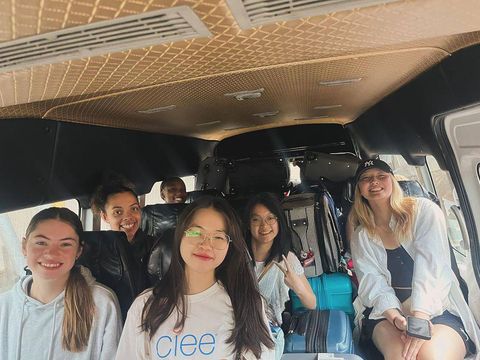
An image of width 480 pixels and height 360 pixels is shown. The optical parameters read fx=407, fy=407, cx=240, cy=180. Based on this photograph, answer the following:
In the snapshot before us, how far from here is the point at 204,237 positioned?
2.11 meters

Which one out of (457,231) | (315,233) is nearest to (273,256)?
(315,233)

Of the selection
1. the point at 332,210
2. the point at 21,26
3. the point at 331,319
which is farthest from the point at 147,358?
the point at 332,210

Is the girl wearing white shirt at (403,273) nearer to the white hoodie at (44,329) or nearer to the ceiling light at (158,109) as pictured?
the ceiling light at (158,109)

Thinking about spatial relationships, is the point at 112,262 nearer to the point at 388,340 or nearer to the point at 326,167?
the point at 388,340

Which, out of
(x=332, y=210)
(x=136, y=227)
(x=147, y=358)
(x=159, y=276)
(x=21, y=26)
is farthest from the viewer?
(x=332, y=210)

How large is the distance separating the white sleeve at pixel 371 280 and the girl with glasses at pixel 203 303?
3.58ft

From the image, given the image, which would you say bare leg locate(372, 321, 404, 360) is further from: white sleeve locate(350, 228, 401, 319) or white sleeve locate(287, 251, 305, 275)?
white sleeve locate(287, 251, 305, 275)

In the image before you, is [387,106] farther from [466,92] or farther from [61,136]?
[61,136]

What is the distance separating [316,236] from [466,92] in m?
1.57

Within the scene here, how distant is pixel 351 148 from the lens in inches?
208

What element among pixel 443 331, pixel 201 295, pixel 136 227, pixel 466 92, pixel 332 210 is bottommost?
pixel 443 331

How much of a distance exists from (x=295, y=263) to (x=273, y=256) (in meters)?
0.20

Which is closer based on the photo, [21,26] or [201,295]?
[21,26]

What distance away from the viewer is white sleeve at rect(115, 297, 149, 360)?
1978 millimetres
